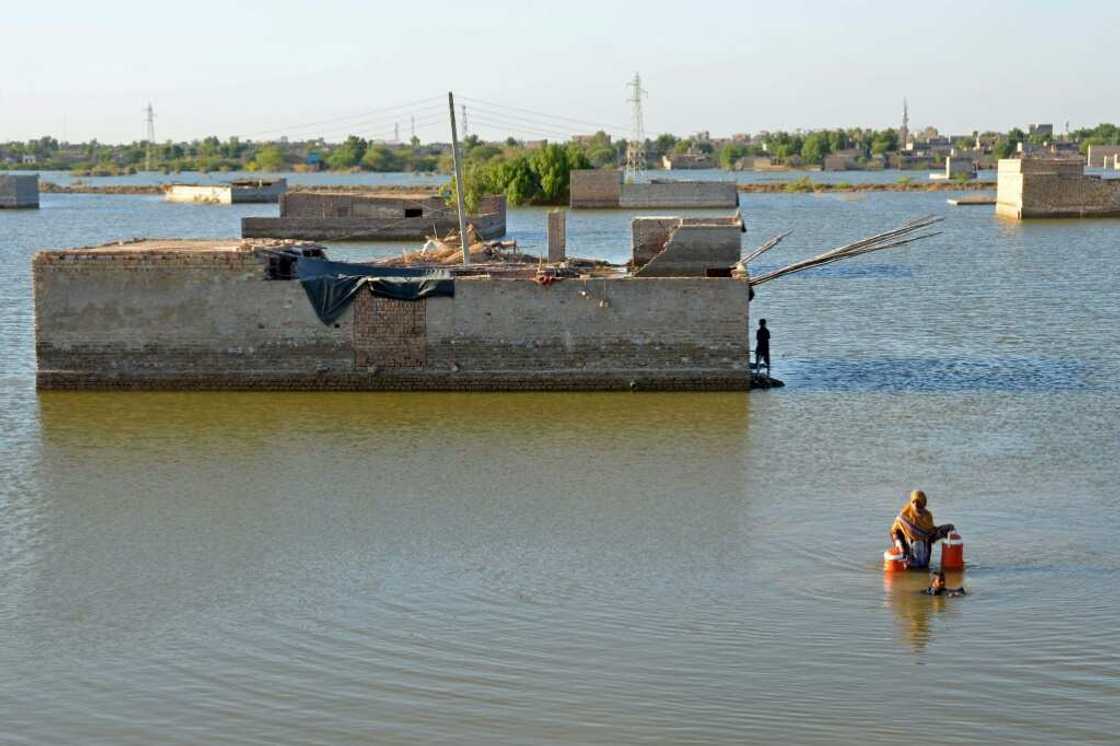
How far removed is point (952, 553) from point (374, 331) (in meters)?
10.7

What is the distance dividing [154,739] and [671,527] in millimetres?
6484

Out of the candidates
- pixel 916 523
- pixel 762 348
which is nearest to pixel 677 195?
pixel 762 348

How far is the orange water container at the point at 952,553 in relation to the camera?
45.8 ft

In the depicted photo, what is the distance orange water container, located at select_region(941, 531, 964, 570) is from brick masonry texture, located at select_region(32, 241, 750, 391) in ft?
28.1

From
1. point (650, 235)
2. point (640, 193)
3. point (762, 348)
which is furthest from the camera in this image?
point (640, 193)

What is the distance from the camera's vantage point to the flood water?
1116 cm

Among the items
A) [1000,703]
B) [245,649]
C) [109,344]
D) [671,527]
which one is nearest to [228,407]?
[109,344]

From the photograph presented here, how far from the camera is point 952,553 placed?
1399 centimetres

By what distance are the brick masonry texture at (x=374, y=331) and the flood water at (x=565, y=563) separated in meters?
0.41

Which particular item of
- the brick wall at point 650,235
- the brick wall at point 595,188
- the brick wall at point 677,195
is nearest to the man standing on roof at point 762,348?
the brick wall at point 650,235

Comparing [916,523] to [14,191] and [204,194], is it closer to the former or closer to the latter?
[14,191]

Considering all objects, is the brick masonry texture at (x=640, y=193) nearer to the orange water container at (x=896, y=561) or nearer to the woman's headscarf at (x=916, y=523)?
the woman's headscarf at (x=916, y=523)

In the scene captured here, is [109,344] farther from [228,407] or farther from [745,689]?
[745,689]

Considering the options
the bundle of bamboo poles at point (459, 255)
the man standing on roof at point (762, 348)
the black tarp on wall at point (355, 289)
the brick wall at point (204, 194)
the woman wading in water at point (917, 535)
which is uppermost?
the brick wall at point (204, 194)
